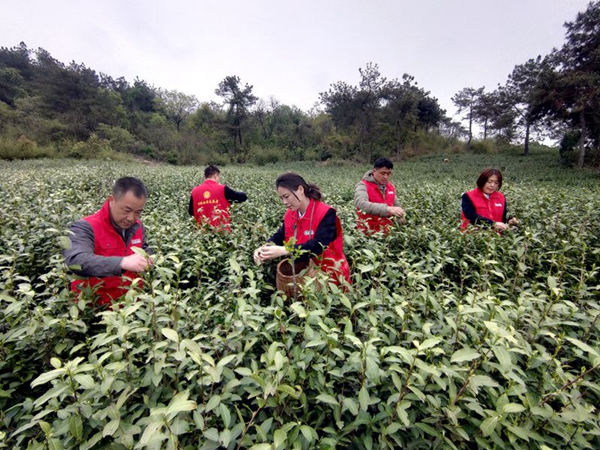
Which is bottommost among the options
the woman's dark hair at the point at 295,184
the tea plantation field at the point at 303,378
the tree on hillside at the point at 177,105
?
the tea plantation field at the point at 303,378

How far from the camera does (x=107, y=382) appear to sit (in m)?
0.99

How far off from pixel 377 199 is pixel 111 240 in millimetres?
2974

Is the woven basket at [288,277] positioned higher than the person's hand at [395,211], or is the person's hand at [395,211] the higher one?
the person's hand at [395,211]

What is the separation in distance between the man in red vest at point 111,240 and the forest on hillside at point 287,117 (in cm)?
2673

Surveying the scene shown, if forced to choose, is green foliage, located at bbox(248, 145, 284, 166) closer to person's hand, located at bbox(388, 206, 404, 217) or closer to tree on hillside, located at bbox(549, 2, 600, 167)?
tree on hillside, located at bbox(549, 2, 600, 167)

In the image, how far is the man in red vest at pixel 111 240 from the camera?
186cm

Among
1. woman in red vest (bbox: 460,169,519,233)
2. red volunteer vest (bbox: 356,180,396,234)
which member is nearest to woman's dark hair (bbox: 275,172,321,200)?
red volunteer vest (bbox: 356,180,396,234)

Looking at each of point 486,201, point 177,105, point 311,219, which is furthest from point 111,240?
point 177,105

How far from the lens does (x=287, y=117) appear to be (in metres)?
55.0

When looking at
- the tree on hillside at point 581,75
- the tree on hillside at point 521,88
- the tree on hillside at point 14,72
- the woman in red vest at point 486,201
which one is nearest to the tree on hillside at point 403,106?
the tree on hillside at point 521,88

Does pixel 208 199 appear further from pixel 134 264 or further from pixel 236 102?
pixel 236 102

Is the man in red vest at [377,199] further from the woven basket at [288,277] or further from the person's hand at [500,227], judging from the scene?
the woven basket at [288,277]

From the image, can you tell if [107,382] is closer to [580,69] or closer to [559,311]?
[559,311]

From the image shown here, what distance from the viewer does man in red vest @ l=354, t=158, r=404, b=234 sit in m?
3.47
